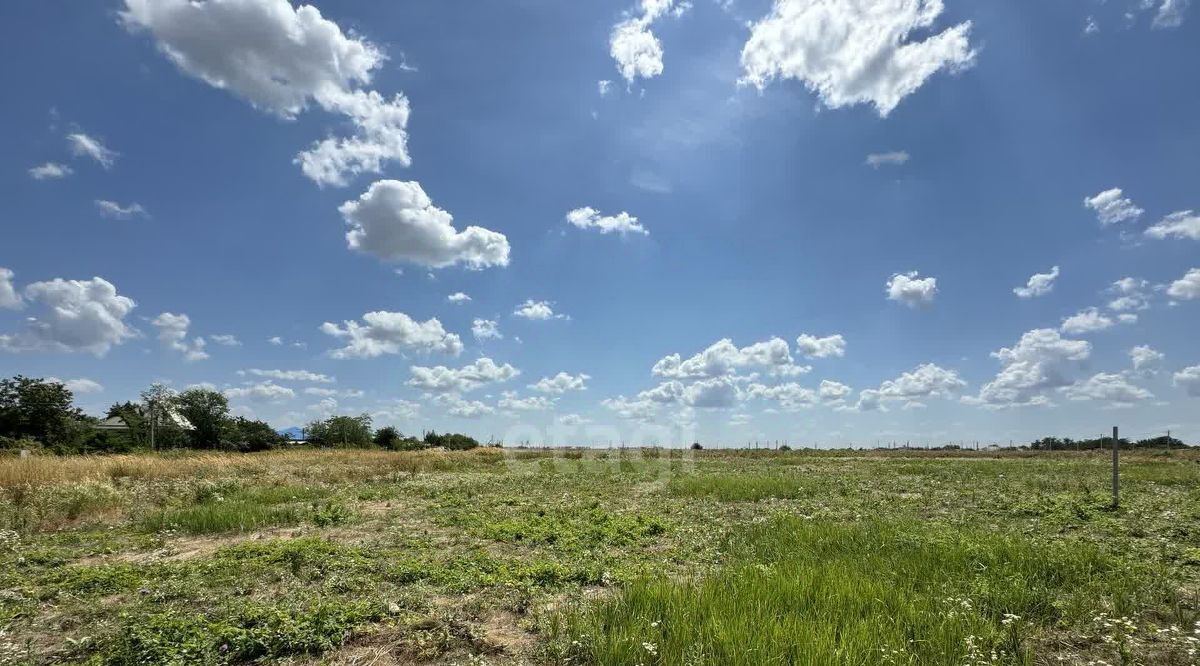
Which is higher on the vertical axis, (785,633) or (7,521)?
(785,633)

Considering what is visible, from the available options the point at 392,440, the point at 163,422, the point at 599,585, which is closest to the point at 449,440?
the point at 392,440

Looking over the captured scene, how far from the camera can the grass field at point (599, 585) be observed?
4953mm

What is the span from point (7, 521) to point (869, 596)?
16922 millimetres

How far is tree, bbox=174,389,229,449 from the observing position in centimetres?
8331

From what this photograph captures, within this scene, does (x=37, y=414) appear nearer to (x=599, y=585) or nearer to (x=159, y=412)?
(x=159, y=412)

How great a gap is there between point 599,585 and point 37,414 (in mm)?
78143

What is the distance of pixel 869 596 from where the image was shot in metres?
5.90

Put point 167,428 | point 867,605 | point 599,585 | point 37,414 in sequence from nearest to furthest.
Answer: point 867,605, point 599,585, point 37,414, point 167,428

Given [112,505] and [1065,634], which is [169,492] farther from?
[1065,634]

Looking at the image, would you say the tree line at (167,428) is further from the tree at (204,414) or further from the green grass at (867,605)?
the green grass at (867,605)

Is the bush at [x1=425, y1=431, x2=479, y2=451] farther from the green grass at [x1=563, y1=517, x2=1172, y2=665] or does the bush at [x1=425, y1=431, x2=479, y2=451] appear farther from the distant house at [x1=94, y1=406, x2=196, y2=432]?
the green grass at [x1=563, y1=517, x2=1172, y2=665]

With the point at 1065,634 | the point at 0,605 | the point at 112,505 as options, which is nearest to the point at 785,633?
the point at 1065,634

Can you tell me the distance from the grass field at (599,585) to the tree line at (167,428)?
51.3m

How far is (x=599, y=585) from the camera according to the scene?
728 centimetres
